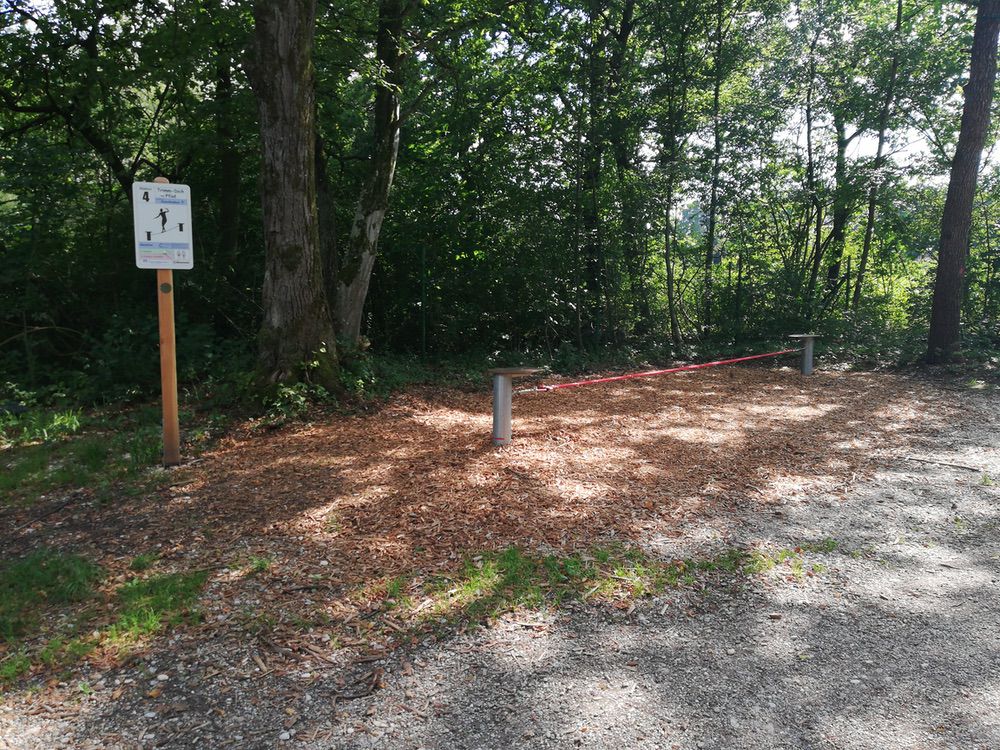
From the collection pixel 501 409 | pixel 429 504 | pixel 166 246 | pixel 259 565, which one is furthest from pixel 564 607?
pixel 166 246

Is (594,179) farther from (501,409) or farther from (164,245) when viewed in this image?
(164,245)

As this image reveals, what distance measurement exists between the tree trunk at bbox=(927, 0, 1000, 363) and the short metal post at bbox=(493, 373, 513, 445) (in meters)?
9.63

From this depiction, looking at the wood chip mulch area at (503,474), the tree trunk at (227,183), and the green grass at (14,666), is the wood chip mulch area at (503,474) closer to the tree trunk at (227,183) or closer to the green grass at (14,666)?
the green grass at (14,666)

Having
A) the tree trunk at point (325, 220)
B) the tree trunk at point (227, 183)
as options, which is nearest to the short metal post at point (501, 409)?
the tree trunk at point (325, 220)

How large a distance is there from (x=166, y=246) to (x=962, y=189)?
12.7m

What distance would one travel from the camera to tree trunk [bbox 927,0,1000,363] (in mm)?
11281

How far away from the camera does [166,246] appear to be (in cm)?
582

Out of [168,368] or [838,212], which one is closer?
[168,368]

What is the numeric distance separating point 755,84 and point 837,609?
13.9m

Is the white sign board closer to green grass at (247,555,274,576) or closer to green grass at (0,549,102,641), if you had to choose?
green grass at (0,549,102,641)

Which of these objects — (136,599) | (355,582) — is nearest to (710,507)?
(355,582)

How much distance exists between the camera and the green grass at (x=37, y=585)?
137 inches

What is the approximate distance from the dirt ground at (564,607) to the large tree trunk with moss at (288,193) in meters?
1.05

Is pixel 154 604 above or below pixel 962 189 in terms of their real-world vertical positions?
below
